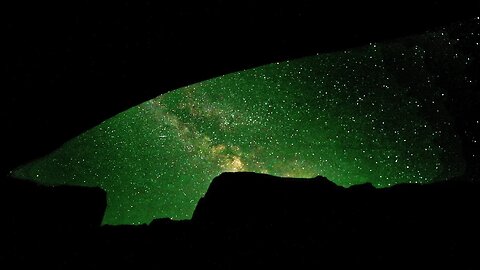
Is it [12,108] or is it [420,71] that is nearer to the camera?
[12,108]

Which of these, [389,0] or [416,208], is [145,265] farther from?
[389,0]

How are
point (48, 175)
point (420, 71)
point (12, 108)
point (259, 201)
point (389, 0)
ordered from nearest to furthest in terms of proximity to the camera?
point (259, 201), point (389, 0), point (12, 108), point (420, 71), point (48, 175)

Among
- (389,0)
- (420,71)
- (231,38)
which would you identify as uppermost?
(389,0)

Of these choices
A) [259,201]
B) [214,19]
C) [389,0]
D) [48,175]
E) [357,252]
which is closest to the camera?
[357,252]

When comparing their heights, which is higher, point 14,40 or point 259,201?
point 14,40

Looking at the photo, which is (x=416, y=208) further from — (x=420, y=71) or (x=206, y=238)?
(x=420, y=71)

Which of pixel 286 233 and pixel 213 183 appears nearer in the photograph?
pixel 286 233

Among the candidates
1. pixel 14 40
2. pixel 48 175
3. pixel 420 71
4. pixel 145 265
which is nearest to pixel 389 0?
pixel 145 265
